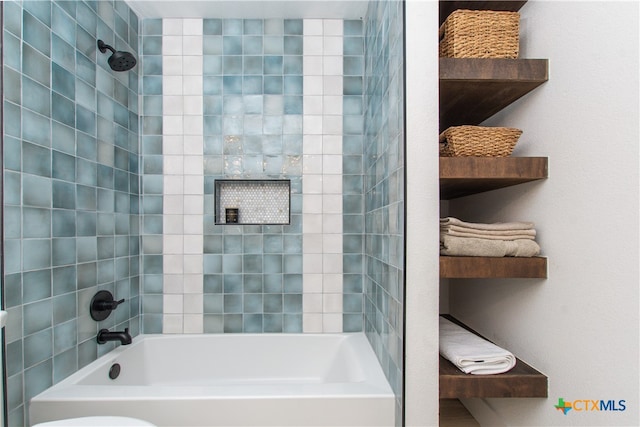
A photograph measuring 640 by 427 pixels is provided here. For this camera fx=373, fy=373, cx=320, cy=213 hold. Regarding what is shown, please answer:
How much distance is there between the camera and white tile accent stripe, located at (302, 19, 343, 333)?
2.33 meters

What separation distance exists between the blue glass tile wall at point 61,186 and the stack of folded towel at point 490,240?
1555mm

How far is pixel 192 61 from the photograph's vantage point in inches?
91.5

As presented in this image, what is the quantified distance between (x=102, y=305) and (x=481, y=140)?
1848mm

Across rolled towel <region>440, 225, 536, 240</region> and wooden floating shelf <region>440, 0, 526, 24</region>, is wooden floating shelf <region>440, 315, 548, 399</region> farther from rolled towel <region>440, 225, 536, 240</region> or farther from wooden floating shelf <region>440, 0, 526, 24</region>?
wooden floating shelf <region>440, 0, 526, 24</region>

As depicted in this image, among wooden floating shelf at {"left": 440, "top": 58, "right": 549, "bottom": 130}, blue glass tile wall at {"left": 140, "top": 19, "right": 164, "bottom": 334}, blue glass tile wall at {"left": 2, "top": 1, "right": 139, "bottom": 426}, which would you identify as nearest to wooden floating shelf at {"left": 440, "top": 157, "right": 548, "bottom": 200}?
wooden floating shelf at {"left": 440, "top": 58, "right": 549, "bottom": 130}

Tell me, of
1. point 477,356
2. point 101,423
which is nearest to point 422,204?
point 477,356

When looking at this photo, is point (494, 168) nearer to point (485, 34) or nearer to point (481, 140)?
point (481, 140)

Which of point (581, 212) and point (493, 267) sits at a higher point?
point (581, 212)

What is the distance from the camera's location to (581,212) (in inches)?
42.9

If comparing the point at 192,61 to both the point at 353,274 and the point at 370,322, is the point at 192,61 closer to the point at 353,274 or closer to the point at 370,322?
the point at 353,274

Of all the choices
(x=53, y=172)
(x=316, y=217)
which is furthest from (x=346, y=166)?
(x=53, y=172)

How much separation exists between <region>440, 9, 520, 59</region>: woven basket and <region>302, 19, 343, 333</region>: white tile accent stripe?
3.52ft
